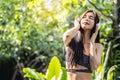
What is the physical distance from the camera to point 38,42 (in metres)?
8.68

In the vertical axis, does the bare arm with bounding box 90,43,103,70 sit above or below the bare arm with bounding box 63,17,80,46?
below

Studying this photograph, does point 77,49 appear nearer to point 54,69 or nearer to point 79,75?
point 79,75

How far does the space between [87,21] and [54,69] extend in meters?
0.61

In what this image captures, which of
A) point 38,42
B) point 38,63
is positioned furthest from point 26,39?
point 38,63

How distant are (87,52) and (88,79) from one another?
0.62 feet

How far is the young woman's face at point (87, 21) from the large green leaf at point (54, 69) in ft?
1.60

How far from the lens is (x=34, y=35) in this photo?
8.16 m

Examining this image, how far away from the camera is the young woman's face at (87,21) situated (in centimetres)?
272

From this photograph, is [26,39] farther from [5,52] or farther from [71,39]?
[71,39]

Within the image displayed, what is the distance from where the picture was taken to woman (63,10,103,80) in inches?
106

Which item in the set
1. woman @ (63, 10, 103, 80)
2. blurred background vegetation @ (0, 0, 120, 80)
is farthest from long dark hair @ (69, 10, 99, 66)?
blurred background vegetation @ (0, 0, 120, 80)

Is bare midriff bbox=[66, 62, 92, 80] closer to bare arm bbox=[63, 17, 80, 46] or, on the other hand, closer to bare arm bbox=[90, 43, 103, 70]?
bare arm bbox=[90, 43, 103, 70]

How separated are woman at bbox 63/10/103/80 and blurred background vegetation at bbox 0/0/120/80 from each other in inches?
37.2

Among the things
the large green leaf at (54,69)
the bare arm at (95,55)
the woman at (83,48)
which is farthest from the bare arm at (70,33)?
the large green leaf at (54,69)
